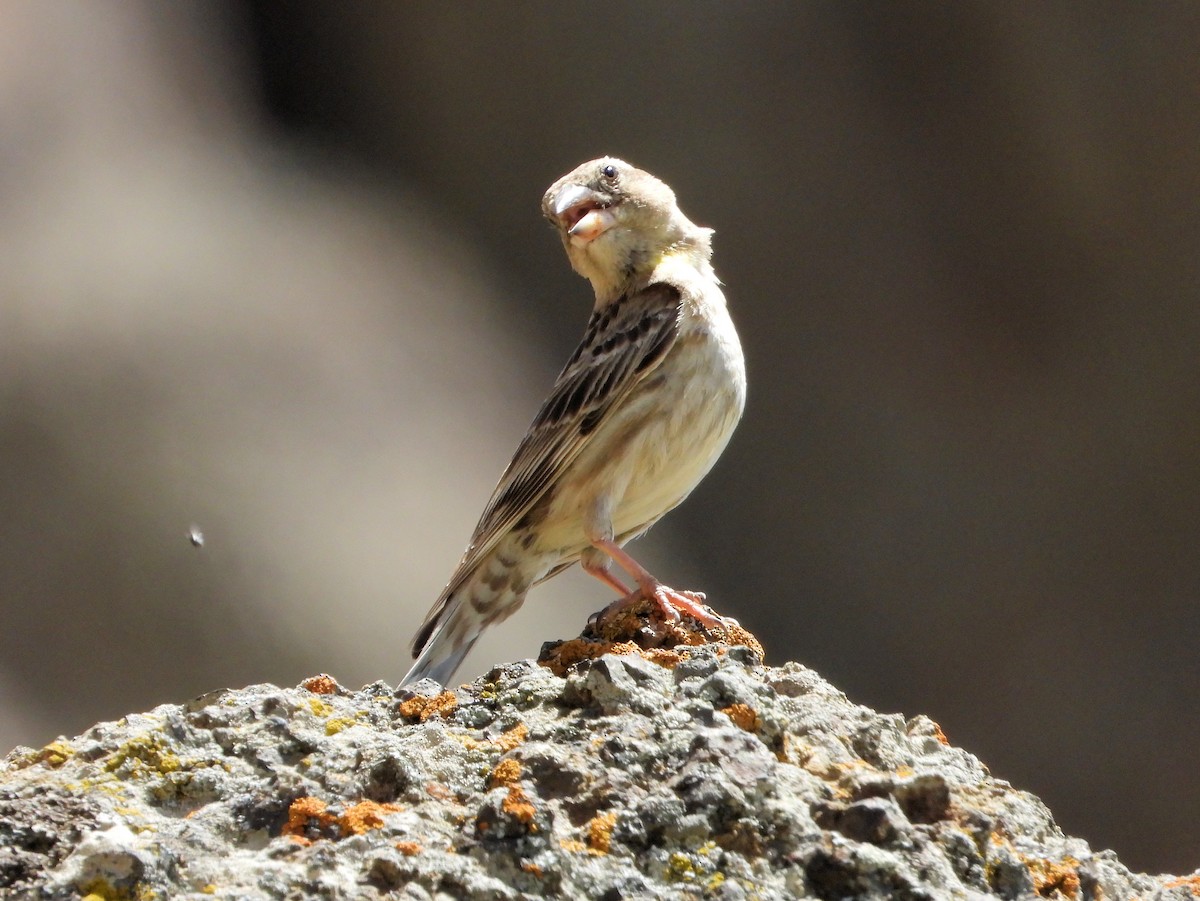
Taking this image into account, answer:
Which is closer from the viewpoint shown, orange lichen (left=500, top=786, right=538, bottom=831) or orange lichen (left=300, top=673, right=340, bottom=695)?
orange lichen (left=500, top=786, right=538, bottom=831)

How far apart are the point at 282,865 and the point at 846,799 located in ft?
2.79

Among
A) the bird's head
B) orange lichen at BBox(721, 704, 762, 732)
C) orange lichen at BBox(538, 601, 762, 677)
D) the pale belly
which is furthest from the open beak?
orange lichen at BBox(721, 704, 762, 732)

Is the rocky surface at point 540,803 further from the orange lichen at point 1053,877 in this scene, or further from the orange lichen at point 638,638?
the orange lichen at point 638,638

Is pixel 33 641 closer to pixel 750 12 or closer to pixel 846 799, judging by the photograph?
pixel 750 12

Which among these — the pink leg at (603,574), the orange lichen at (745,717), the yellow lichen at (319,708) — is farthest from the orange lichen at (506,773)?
the pink leg at (603,574)

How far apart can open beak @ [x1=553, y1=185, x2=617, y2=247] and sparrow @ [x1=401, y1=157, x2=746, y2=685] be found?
0.89ft

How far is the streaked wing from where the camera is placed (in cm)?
482

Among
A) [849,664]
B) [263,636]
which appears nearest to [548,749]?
[263,636]

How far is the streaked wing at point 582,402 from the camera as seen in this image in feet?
15.8

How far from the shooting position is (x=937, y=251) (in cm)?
1038

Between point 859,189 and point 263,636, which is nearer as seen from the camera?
point 263,636

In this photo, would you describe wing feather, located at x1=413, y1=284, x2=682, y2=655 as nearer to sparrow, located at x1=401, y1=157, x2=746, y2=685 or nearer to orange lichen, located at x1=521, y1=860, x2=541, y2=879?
sparrow, located at x1=401, y1=157, x2=746, y2=685

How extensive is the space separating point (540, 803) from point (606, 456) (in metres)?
2.52

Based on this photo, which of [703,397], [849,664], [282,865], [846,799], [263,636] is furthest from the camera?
[849,664]
